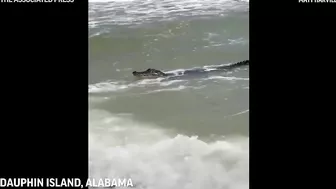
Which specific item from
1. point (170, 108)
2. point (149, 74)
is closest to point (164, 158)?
point (170, 108)

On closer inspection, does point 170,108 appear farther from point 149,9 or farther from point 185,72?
point 149,9

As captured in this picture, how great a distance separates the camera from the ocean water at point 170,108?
4.35 metres

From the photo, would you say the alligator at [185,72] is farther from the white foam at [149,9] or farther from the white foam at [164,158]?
the white foam at [149,9]

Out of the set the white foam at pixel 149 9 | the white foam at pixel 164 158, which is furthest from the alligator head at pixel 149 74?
the white foam at pixel 149 9

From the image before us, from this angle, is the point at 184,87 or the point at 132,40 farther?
the point at 132,40

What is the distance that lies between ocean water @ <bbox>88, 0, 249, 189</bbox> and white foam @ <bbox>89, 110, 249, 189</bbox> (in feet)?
0.03

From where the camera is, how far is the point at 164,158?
15.0 feet

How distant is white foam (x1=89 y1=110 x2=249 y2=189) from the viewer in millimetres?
4160

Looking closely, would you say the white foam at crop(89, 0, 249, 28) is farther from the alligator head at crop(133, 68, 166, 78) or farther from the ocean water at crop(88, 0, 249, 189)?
the alligator head at crop(133, 68, 166, 78)

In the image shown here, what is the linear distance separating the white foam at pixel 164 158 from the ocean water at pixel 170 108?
1 centimetres

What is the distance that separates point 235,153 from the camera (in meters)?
4.68
